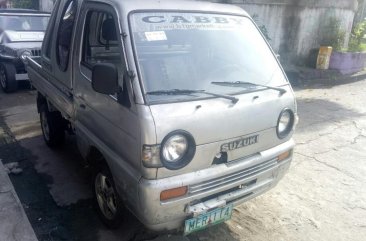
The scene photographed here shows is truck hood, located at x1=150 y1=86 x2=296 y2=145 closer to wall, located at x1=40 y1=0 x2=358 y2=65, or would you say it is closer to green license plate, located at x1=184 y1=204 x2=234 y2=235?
green license plate, located at x1=184 y1=204 x2=234 y2=235

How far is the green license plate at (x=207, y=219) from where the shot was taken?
2.47 m

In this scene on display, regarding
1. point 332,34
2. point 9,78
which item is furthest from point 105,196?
point 332,34

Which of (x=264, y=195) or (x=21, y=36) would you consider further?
(x=21, y=36)

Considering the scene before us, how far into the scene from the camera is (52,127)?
4.53 meters

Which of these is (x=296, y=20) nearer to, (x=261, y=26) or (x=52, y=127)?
(x=261, y=26)

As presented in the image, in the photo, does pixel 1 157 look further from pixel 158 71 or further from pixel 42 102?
pixel 158 71

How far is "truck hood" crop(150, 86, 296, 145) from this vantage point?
2.32 metres

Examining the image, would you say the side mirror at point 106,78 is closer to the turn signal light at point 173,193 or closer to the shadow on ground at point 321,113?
the turn signal light at point 173,193

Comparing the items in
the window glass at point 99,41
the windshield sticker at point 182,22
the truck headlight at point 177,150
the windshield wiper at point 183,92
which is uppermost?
the windshield sticker at point 182,22

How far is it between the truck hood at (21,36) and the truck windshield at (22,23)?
16 centimetres

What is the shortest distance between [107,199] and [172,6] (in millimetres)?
1768

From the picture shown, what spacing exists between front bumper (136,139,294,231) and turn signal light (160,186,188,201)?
0.07 ft

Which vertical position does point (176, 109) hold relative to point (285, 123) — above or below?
above

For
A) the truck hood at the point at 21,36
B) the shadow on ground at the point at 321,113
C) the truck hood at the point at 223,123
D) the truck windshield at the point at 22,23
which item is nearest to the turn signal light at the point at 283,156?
the truck hood at the point at 223,123
